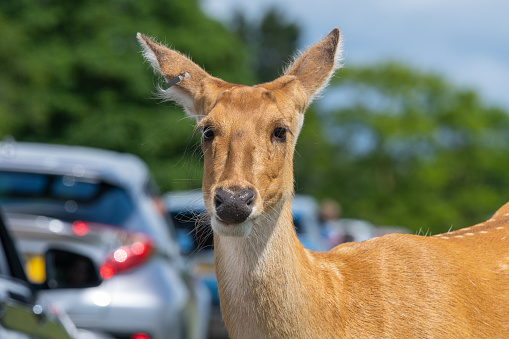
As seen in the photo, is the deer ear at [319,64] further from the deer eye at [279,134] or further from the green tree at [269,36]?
the green tree at [269,36]

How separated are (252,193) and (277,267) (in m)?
0.51

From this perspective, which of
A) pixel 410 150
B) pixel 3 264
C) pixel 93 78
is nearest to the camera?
pixel 3 264

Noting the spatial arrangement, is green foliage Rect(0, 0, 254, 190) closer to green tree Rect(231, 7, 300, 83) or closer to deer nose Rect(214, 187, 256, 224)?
green tree Rect(231, 7, 300, 83)

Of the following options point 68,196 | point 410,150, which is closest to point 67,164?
point 68,196

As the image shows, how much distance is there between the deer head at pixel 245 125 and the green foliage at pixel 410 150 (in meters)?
55.7

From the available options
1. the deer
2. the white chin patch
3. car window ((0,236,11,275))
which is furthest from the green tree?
the white chin patch

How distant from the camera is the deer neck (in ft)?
13.2

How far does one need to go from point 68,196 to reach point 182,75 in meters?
3.60

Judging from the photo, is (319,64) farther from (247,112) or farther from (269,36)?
(269,36)

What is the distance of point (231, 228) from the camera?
3.85 metres

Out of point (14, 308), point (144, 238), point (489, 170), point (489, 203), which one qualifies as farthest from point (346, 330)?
point (489, 170)

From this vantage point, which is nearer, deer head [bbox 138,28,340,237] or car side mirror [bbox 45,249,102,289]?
deer head [bbox 138,28,340,237]

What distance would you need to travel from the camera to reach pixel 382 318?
406cm

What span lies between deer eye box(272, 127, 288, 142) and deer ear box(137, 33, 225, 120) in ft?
1.42
